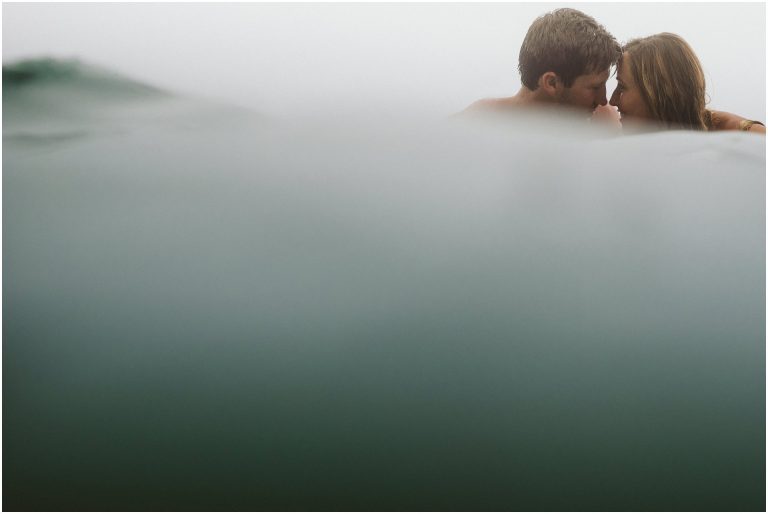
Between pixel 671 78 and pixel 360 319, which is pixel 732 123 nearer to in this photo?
pixel 671 78

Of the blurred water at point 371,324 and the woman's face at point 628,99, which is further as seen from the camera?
the woman's face at point 628,99

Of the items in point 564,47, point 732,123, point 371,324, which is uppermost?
point 564,47

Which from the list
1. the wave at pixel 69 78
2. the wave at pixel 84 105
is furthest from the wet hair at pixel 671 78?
the wave at pixel 69 78

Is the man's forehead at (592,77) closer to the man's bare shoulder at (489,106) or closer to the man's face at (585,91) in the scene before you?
the man's face at (585,91)

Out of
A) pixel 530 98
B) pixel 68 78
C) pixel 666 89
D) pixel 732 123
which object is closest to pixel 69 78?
pixel 68 78

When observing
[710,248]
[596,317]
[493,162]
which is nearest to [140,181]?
[493,162]

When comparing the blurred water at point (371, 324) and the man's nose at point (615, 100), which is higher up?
the man's nose at point (615, 100)

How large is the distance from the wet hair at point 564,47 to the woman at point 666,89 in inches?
1.6

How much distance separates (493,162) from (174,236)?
1.63 feet

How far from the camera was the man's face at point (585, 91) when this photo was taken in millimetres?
1143

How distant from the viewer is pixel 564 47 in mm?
1112

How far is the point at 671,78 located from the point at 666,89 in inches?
0.8

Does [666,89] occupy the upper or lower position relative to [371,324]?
upper

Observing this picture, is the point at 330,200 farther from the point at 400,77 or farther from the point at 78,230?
the point at 78,230
